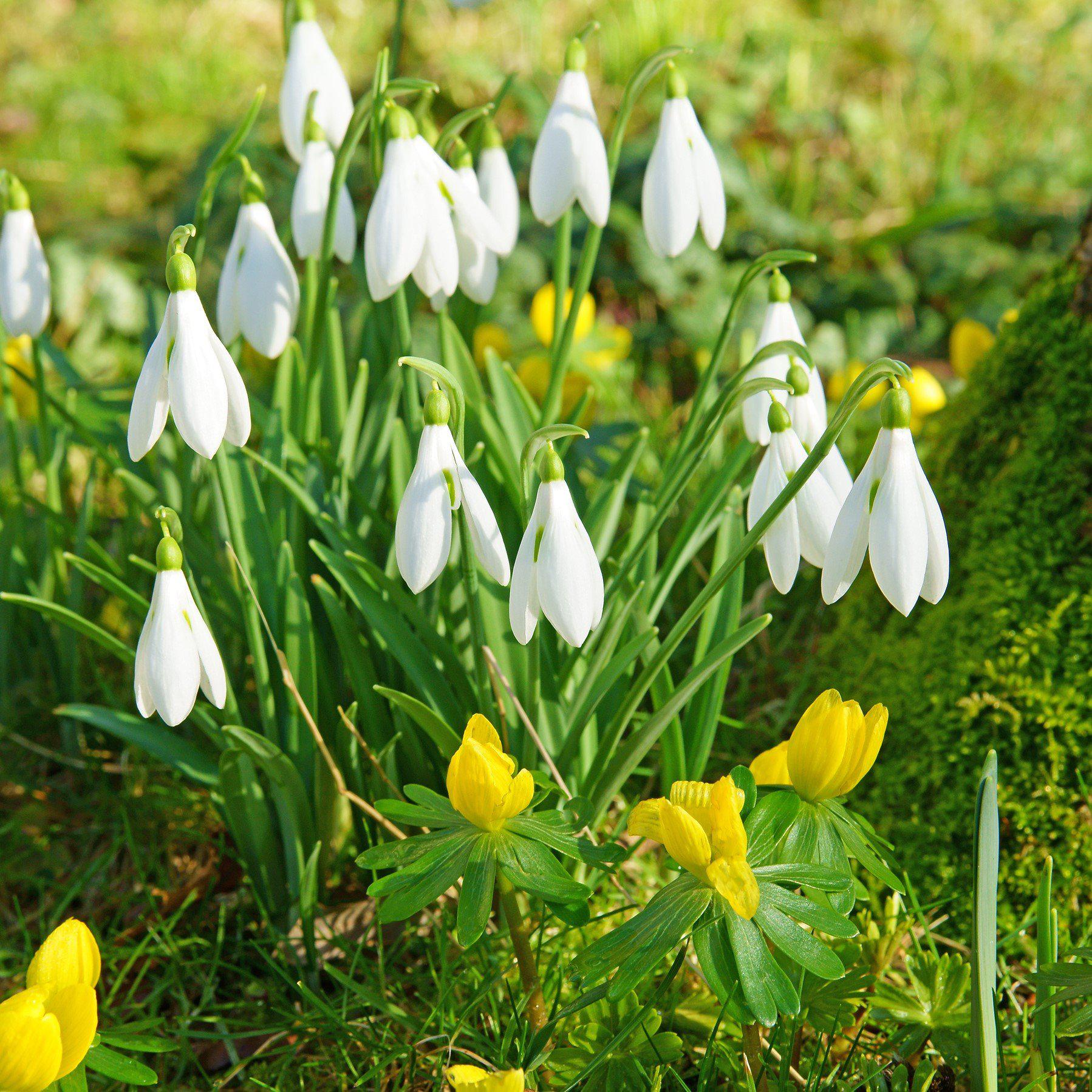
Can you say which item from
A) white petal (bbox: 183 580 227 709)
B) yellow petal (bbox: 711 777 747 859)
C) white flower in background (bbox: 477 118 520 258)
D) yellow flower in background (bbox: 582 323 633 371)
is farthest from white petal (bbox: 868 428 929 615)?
yellow flower in background (bbox: 582 323 633 371)

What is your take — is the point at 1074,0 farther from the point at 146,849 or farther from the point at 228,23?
the point at 146,849

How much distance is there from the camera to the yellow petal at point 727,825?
1.08 meters

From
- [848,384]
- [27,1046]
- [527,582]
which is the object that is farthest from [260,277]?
[848,384]

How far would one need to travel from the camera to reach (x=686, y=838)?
109 centimetres

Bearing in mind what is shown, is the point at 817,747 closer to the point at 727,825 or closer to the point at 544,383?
the point at 727,825

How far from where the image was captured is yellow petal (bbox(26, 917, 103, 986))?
1.13m

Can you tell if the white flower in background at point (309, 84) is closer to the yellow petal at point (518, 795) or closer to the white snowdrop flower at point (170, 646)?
the white snowdrop flower at point (170, 646)

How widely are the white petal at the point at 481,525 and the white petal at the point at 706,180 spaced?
1.89ft

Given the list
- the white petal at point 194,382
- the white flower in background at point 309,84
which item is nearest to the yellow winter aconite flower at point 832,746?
the white petal at point 194,382

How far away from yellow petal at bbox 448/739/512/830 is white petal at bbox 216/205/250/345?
2.67 feet

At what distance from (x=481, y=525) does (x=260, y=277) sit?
61 cm

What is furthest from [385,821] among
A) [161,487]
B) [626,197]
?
[626,197]

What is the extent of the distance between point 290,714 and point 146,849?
1.74ft

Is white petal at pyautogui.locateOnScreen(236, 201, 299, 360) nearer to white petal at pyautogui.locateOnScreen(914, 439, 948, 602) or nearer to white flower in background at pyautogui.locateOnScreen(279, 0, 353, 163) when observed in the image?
white flower in background at pyautogui.locateOnScreen(279, 0, 353, 163)
